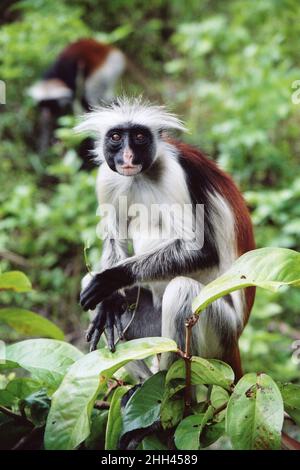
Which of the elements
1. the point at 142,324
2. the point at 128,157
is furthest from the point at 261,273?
the point at 142,324

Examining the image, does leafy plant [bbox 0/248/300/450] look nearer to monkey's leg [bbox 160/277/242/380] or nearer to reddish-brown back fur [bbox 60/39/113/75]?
monkey's leg [bbox 160/277/242/380]

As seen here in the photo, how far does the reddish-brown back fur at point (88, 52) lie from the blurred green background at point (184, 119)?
0.24m

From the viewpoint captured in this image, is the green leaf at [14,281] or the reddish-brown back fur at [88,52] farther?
the reddish-brown back fur at [88,52]

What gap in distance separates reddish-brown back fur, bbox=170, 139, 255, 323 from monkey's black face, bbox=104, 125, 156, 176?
8.6 inches

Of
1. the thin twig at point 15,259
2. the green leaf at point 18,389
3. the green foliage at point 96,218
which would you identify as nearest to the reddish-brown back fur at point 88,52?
the green foliage at point 96,218

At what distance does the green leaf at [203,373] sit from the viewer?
2.56 metres

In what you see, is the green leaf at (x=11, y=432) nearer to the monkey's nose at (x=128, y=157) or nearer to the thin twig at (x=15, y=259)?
the monkey's nose at (x=128, y=157)

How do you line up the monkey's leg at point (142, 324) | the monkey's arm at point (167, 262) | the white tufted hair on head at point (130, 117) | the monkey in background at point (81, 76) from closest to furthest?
the monkey's arm at point (167, 262)
the monkey's leg at point (142, 324)
the white tufted hair on head at point (130, 117)
the monkey in background at point (81, 76)

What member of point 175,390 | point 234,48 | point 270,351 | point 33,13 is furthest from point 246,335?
point 33,13

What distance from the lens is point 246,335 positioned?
6.07 meters

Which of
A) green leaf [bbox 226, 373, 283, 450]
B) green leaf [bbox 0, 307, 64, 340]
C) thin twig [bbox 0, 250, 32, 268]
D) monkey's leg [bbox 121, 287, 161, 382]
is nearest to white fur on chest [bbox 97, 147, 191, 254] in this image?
monkey's leg [bbox 121, 287, 161, 382]

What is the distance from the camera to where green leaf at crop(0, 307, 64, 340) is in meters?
3.31

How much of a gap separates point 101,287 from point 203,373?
40.9 inches

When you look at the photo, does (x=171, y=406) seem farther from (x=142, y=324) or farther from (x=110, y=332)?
(x=142, y=324)
